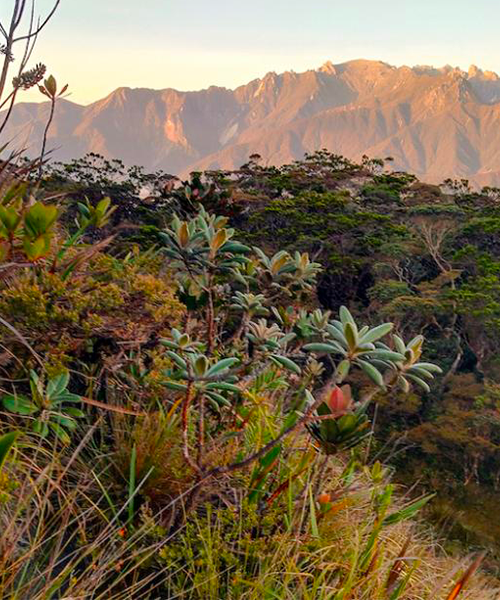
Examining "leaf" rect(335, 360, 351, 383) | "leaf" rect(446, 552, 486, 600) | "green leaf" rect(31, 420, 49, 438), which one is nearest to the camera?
"leaf" rect(446, 552, 486, 600)

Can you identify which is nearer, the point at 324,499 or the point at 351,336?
the point at 351,336

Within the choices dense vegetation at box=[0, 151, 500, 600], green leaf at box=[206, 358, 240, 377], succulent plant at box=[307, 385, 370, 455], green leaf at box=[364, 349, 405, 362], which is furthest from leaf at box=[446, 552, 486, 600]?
green leaf at box=[206, 358, 240, 377]

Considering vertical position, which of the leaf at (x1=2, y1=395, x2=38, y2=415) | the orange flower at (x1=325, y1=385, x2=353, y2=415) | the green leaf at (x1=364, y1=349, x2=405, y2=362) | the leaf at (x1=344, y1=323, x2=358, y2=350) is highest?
the leaf at (x1=344, y1=323, x2=358, y2=350)

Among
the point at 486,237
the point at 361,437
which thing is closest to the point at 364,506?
the point at 361,437

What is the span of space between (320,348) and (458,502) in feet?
30.3

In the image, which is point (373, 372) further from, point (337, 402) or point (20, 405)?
point (20, 405)

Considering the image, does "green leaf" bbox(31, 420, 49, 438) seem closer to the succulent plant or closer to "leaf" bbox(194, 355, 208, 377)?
"leaf" bbox(194, 355, 208, 377)

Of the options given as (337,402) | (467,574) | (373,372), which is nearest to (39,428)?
(337,402)

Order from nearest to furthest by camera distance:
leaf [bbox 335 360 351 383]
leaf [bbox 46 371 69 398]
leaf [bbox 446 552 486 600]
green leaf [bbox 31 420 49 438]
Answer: leaf [bbox 446 552 486 600], leaf [bbox 335 360 351 383], green leaf [bbox 31 420 49 438], leaf [bbox 46 371 69 398]

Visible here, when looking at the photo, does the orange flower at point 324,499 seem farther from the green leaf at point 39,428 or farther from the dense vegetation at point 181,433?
the green leaf at point 39,428

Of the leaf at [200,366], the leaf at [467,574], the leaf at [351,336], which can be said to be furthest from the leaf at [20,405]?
the leaf at [467,574]

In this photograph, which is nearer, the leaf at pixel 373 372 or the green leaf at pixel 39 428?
the leaf at pixel 373 372

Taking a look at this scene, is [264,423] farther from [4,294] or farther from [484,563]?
[484,563]

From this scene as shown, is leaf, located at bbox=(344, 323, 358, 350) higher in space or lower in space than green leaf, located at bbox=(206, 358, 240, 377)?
higher
